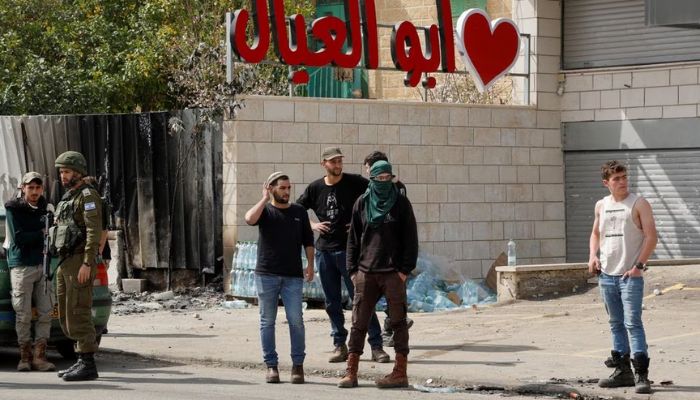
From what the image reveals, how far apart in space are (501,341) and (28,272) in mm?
4811

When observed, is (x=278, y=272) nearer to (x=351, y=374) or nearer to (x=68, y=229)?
(x=351, y=374)

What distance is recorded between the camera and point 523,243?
67.6 feet

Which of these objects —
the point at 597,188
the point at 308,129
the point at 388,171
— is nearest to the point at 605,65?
the point at 597,188

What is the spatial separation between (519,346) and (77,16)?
53.2ft

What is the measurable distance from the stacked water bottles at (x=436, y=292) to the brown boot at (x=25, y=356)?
620 centimetres

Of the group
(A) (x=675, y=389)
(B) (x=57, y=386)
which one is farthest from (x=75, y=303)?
(A) (x=675, y=389)

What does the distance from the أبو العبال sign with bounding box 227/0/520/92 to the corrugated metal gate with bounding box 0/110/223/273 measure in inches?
56.1

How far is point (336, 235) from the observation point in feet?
39.0

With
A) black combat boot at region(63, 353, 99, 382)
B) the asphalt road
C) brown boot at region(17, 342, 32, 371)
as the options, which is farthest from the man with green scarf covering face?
brown boot at region(17, 342, 32, 371)

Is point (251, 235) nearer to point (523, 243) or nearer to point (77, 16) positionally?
point (523, 243)

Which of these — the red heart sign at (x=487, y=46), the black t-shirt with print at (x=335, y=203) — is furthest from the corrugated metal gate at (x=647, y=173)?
Answer: the black t-shirt with print at (x=335, y=203)

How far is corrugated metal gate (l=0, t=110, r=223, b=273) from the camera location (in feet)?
59.5

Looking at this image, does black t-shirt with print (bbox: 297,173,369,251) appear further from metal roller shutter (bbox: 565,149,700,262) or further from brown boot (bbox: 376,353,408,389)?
metal roller shutter (bbox: 565,149,700,262)

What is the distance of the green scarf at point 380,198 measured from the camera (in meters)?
10.6
